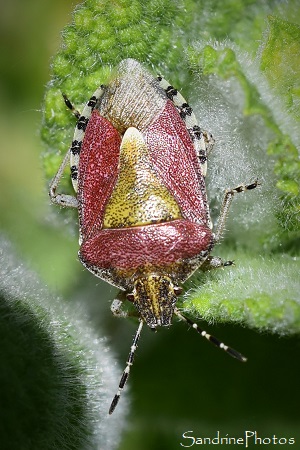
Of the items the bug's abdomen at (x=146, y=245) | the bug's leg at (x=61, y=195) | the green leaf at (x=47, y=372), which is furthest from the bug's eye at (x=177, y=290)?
the bug's leg at (x=61, y=195)

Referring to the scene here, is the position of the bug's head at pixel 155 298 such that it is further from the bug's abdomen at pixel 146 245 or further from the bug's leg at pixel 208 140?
the bug's leg at pixel 208 140

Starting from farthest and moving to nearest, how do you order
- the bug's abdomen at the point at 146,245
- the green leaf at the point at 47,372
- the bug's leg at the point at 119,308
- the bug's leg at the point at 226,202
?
the bug's leg at the point at 119,308, the bug's abdomen at the point at 146,245, the bug's leg at the point at 226,202, the green leaf at the point at 47,372

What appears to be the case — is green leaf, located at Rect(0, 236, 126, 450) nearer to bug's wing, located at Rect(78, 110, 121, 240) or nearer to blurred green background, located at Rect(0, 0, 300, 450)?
blurred green background, located at Rect(0, 0, 300, 450)

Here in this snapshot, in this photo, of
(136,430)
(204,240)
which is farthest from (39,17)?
(136,430)

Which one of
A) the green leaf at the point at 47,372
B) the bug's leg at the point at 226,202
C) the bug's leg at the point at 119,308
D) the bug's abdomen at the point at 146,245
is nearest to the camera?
the green leaf at the point at 47,372

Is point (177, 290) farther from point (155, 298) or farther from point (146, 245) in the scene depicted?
point (146, 245)

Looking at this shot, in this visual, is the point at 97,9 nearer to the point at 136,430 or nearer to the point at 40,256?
the point at 40,256

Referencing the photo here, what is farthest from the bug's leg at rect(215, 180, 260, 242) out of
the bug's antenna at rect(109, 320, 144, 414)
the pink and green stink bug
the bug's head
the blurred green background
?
the bug's antenna at rect(109, 320, 144, 414)
